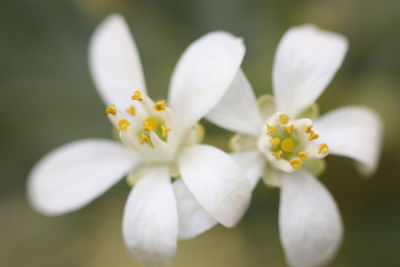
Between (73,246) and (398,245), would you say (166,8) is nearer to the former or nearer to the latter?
(73,246)

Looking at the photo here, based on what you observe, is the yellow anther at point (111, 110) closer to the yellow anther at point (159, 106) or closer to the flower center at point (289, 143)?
the yellow anther at point (159, 106)

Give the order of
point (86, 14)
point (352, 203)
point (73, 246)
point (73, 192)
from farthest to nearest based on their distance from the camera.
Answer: point (86, 14)
point (73, 246)
point (352, 203)
point (73, 192)

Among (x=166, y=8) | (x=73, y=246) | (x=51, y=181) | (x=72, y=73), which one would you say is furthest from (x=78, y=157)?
(x=166, y=8)

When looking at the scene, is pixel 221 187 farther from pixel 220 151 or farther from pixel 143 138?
pixel 143 138

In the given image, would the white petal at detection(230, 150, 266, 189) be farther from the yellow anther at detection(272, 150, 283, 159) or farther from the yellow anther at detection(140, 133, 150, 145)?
the yellow anther at detection(140, 133, 150, 145)

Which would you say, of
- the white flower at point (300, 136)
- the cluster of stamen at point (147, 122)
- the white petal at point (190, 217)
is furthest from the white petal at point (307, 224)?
the cluster of stamen at point (147, 122)

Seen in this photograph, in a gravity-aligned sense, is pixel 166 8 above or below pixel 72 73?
above

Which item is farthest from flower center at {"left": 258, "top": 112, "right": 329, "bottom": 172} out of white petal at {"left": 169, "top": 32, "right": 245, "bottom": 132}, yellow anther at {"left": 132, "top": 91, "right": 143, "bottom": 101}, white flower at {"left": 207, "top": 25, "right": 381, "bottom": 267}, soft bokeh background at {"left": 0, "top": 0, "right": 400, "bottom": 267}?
soft bokeh background at {"left": 0, "top": 0, "right": 400, "bottom": 267}
